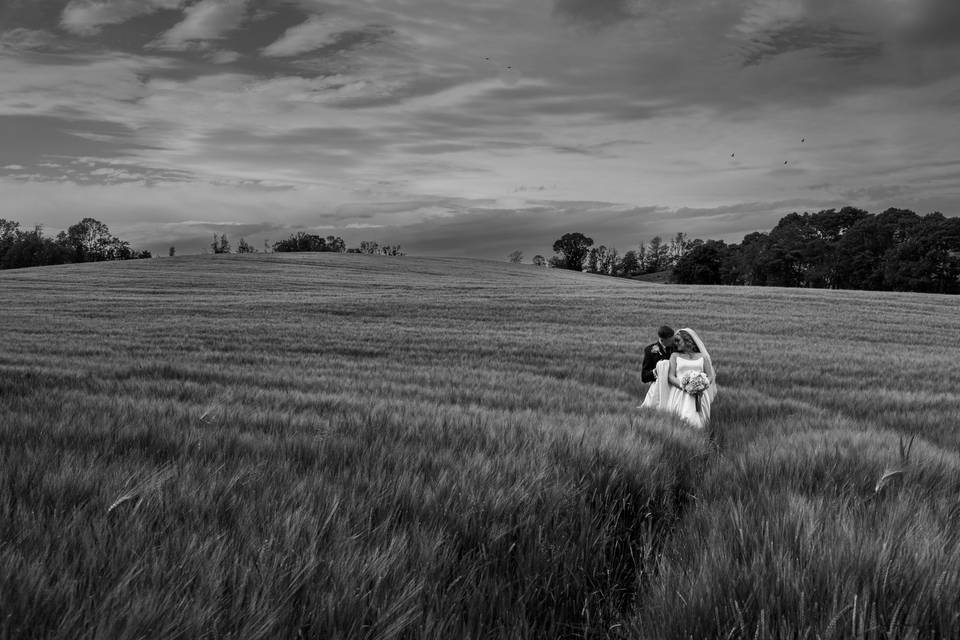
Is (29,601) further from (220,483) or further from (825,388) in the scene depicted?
(825,388)

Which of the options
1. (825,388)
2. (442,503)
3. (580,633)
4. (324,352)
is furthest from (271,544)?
(324,352)

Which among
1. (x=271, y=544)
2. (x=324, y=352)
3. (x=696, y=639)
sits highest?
(x=271, y=544)

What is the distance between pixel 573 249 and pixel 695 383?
597 feet

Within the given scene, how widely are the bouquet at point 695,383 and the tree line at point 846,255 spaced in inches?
4228

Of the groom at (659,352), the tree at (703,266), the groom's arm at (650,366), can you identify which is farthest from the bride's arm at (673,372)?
the tree at (703,266)

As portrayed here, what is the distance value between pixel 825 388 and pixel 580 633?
40.0 feet

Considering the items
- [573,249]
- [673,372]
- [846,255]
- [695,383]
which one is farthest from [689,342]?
[573,249]

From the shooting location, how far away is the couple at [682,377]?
8.55m

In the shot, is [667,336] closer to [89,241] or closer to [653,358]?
[653,358]

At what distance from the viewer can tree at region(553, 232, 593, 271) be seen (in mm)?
186375

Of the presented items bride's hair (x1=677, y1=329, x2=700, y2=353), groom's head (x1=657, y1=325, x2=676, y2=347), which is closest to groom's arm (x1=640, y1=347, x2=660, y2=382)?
groom's head (x1=657, y1=325, x2=676, y2=347)

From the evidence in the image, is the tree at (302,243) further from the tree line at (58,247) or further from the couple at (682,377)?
the couple at (682,377)

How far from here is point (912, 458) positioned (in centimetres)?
483

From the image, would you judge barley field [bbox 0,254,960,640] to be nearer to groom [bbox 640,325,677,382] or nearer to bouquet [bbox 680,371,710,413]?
bouquet [bbox 680,371,710,413]
